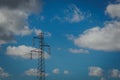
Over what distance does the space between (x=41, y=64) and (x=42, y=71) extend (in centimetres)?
303

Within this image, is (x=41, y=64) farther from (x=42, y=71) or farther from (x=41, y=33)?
(x=41, y=33)

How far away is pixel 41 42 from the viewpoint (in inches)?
4427

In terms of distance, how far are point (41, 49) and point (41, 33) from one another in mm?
5942

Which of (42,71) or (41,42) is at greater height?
(41,42)

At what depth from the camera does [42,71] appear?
107250mm

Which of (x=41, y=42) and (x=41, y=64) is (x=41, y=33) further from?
(x=41, y=64)

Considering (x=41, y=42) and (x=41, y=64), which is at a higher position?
(x=41, y=42)

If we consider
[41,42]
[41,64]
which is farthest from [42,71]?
[41,42]

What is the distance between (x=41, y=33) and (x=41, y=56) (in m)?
8.51

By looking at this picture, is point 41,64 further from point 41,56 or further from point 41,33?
point 41,33

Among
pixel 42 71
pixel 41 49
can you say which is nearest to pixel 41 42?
pixel 41 49

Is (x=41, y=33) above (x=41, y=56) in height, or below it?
above

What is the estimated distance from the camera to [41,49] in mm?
110438

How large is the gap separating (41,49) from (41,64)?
5.53 metres
